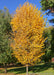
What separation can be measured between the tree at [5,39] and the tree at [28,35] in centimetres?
308

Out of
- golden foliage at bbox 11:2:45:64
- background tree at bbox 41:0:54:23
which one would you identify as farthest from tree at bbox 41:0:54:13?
golden foliage at bbox 11:2:45:64

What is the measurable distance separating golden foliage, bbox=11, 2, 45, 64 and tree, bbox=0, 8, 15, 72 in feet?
10.0

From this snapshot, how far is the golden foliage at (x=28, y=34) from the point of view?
440 inches

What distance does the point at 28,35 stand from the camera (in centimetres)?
1174

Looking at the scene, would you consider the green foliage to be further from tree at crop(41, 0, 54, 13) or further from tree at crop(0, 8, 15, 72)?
tree at crop(41, 0, 54, 13)

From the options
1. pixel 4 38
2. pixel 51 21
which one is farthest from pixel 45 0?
pixel 4 38

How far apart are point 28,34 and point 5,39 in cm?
423

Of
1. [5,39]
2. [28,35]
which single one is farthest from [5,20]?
[28,35]

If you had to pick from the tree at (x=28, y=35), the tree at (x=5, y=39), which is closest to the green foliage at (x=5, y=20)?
the tree at (x=5, y=39)

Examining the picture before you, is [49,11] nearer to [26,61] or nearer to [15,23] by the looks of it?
[15,23]

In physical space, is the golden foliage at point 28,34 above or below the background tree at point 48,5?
below

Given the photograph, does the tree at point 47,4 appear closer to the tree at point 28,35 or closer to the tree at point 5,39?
the tree at point 28,35

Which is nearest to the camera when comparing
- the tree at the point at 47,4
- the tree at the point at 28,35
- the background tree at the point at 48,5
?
the tree at the point at 28,35

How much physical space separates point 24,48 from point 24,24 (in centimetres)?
228
